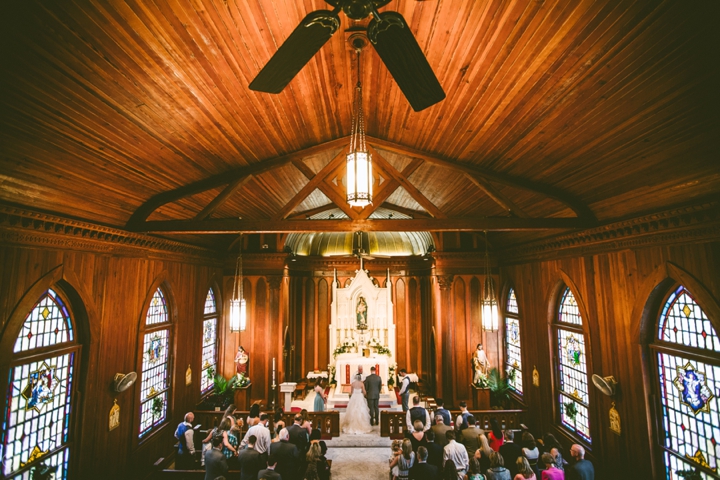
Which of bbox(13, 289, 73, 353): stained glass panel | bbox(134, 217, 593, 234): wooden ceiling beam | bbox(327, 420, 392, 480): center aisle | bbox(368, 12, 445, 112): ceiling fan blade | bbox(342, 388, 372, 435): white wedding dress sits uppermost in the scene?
bbox(368, 12, 445, 112): ceiling fan blade

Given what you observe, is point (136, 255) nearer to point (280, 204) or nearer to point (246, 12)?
point (280, 204)

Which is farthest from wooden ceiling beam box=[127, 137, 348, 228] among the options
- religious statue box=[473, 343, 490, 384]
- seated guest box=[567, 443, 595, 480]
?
religious statue box=[473, 343, 490, 384]

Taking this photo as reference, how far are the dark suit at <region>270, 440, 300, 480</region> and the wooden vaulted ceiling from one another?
372 cm

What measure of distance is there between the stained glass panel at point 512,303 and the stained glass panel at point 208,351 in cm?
893

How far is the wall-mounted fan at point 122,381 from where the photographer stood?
6.34 m

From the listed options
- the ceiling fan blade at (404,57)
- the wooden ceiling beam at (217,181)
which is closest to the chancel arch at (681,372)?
the ceiling fan blade at (404,57)

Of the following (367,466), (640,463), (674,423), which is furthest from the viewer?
(367,466)

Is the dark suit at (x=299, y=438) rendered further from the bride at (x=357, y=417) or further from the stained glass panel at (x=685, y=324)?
the stained glass panel at (x=685, y=324)

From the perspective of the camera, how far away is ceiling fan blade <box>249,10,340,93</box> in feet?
6.75

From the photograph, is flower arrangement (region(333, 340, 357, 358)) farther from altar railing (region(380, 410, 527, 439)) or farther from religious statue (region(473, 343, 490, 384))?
religious statue (region(473, 343, 490, 384))

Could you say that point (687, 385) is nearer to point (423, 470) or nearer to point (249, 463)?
point (423, 470)

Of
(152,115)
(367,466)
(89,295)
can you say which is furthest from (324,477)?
(152,115)

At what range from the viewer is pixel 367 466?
7598 mm

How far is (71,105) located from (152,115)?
799 mm
